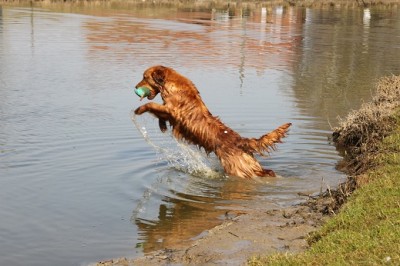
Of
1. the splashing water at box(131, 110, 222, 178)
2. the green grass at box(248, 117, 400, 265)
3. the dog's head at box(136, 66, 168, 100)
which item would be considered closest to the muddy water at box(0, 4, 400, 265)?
the splashing water at box(131, 110, 222, 178)

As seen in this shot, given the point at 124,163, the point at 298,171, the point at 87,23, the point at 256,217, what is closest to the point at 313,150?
A: the point at 298,171

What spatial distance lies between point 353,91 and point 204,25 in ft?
79.2

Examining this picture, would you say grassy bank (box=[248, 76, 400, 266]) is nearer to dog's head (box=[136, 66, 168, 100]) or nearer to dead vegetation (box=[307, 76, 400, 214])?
dead vegetation (box=[307, 76, 400, 214])

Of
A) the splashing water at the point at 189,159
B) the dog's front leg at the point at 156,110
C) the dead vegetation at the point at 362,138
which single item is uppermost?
the dog's front leg at the point at 156,110

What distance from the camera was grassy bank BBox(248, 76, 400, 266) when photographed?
260 inches

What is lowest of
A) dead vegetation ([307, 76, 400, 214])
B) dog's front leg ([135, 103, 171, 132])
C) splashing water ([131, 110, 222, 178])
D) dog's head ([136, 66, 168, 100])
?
splashing water ([131, 110, 222, 178])

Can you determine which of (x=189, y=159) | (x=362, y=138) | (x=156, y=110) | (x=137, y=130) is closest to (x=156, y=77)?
(x=156, y=110)

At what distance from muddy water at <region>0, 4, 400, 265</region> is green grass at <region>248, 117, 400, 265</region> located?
1871 mm

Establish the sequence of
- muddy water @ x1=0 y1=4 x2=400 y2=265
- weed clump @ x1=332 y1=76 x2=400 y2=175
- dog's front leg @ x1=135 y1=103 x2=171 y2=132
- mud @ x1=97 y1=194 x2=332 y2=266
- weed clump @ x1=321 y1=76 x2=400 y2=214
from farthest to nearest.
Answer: weed clump @ x1=332 y1=76 x2=400 y2=175
dog's front leg @ x1=135 y1=103 x2=171 y2=132
weed clump @ x1=321 y1=76 x2=400 y2=214
muddy water @ x1=0 y1=4 x2=400 y2=265
mud @ x1=97 y1=194 x2=332 y2=266

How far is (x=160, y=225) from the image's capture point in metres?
9.54

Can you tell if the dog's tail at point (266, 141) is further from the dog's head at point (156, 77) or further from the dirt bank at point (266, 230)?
the dog's head at point (156, 77)

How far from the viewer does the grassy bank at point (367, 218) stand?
661 centimetres

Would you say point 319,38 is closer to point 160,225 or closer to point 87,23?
point 87,23

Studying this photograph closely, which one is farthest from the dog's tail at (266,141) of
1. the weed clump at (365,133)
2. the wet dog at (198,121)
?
the weed clump at (365,133)
